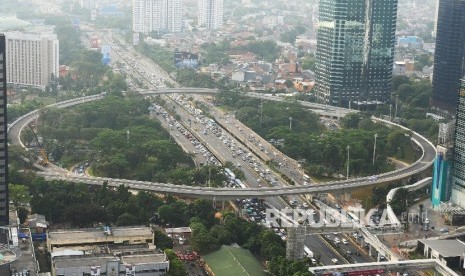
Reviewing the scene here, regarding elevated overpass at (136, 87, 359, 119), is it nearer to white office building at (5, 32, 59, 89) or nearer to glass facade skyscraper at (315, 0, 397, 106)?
glass facade skyscraper at (315, 0, 397, 106)

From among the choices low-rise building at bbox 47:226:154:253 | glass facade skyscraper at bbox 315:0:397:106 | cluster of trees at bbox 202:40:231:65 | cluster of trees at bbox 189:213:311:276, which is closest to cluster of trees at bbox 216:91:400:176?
glass facade skyscraper at bbox 315:0:397:106

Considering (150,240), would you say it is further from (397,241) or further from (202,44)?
(202,44)

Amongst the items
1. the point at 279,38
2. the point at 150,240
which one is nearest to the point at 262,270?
the point at 150,240

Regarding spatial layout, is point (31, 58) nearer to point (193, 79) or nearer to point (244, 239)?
point (193, 79)

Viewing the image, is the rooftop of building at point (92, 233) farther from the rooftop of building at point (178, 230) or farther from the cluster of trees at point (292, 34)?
the cluster of trees at point (292, 34)

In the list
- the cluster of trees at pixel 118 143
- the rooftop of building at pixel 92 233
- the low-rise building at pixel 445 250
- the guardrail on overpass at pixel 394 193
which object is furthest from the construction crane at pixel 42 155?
the low-rise building at pixel 445 250
